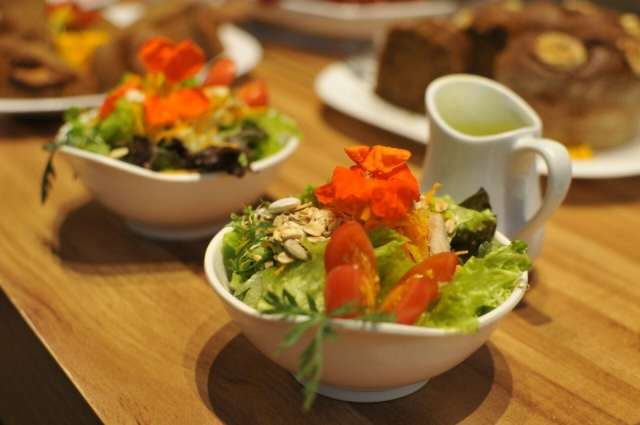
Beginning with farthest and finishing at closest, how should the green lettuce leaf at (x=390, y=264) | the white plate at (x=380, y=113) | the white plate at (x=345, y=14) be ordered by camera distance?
the white plate at (x=345, y=14) → the white plate at (x=380, y=113) → the green lettuce leaf at (x=390, y=264)

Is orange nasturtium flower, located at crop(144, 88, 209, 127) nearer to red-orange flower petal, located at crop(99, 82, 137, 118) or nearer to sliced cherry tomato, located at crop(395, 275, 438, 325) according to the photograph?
red-orange flower petal, located at crop(99, 82, 137, 118)

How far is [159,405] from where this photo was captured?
3.23ft

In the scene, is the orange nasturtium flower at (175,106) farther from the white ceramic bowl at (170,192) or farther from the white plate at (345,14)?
the white plate at (345,14)

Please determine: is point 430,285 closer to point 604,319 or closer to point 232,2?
point 604,319

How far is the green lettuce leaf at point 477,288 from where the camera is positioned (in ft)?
2.83

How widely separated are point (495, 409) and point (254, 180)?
59cm

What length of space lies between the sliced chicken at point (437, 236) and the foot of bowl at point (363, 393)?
0.18 m

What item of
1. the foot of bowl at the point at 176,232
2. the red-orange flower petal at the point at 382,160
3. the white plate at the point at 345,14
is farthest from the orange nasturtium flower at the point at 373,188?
the white plate at the point at 345,14

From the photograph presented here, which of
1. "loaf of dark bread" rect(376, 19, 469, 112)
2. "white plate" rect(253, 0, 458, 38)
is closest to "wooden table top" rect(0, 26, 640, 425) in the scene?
"loaf of dark bread" rect(376, 19, 469, 112)

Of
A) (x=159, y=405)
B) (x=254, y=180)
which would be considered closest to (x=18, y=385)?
(x=159, y=405)

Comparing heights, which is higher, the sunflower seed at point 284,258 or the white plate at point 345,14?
the sunflower seed at point 284,258

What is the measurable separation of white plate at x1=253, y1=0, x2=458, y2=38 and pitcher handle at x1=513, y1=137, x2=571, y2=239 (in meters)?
1.36

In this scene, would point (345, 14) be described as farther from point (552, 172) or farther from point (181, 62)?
point (552, 172)

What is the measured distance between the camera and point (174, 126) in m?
1.32
